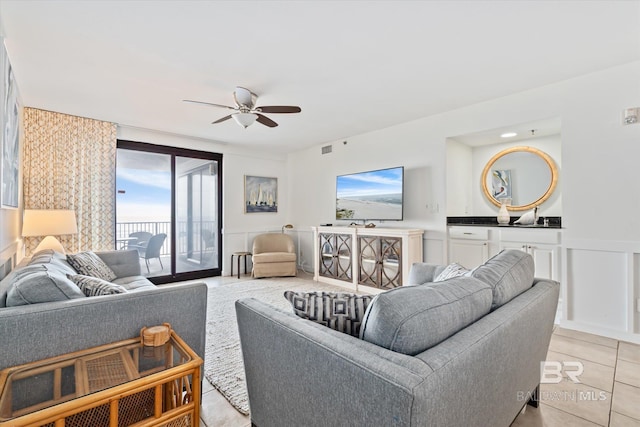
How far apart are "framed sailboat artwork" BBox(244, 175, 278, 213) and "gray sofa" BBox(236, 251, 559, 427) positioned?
176 inches

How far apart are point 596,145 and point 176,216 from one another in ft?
17.8

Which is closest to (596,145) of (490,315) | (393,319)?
(490,315)

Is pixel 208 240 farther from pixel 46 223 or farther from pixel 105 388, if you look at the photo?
pixel 105 388

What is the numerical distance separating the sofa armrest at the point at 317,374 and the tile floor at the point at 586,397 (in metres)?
0.49

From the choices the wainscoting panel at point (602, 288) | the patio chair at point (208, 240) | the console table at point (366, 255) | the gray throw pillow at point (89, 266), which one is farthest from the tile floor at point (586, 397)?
the patio chair at point (208, 240)

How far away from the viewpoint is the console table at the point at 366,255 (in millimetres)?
3852

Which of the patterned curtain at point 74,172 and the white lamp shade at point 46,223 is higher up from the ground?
the patterned curtain at point 74,172

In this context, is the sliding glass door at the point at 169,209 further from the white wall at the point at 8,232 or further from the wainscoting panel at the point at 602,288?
the wainscoting panel at the point at 602,288

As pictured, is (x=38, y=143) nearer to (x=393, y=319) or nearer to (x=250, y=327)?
(x=250, y=327)

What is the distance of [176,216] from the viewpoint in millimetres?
4926

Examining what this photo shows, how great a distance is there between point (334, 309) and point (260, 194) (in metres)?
4.91

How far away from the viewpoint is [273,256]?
5.03m

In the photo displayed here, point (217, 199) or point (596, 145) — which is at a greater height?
point (596, 145)

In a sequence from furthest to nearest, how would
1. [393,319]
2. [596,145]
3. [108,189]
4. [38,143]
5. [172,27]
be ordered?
[108,189]
[38,143]
[596,145]
[172,27]
[393,319]
